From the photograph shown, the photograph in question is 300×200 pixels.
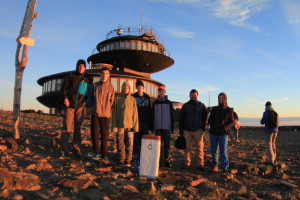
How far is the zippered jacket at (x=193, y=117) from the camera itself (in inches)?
241

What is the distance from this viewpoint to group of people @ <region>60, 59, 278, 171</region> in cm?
556

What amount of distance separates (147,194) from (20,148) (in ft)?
12.5

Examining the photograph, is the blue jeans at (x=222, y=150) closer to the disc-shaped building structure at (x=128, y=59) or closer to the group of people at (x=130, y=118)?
the group of people at (x=130, y=118)

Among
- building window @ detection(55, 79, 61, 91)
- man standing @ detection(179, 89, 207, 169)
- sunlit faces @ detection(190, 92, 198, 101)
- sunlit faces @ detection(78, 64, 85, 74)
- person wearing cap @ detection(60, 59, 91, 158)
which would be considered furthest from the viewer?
building window @ detection(55, 79, 61, 91)

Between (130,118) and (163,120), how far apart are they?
3.08ft

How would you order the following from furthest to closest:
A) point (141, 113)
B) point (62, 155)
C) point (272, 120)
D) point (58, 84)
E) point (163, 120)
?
point (58, 84) < point (272, 120) < point (163, 120) < point (141, 113) < point (62, 155)

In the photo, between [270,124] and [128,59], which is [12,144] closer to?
[270,124]

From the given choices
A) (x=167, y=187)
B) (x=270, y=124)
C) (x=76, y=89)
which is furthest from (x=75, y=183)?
(x=270, y=124)

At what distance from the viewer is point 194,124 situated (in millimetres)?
6113

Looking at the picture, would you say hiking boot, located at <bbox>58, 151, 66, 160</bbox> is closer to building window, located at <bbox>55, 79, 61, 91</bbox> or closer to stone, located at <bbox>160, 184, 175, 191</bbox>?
stone, located at <bbox>160, 184, 175, 191</bbox>

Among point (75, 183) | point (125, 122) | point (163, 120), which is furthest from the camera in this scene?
point (163, 120)

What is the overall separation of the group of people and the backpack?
1.96m

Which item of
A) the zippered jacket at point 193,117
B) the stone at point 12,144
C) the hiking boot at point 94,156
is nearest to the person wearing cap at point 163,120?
the zippered jacket at point 193,117

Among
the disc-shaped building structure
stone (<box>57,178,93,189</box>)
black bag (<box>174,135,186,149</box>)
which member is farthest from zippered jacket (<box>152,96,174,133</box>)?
the disc-shaped building structure
